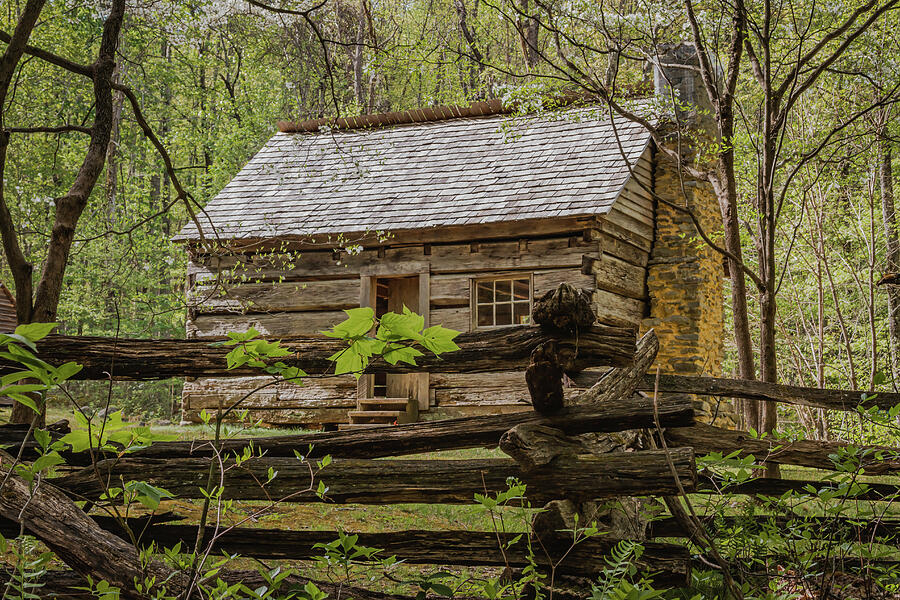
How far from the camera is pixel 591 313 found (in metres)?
2.87

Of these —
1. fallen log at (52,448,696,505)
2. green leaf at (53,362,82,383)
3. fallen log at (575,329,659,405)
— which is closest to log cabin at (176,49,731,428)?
fallen log at (575,329,659,405)

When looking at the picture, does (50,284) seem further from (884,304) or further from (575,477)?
(884,304)

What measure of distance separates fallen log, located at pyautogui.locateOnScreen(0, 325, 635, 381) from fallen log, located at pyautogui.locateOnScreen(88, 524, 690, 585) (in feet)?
2.38

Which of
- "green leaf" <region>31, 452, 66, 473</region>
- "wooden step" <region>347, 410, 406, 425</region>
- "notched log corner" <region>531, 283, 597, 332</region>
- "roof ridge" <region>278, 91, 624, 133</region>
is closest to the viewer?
"green leaf" <region>31, 452, 66, 473</region>

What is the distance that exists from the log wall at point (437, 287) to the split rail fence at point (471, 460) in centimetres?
679

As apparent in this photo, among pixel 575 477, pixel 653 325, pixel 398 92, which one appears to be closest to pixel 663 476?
pixel 575 477

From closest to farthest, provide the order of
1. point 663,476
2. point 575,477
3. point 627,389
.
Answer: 1. point 663,476
2. point 575,477
3. point 627,389

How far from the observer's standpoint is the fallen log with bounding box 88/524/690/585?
10.1ft

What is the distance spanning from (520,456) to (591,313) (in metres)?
0.60

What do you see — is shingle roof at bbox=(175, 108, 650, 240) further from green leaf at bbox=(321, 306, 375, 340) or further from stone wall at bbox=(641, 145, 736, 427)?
green leaf at bbox=(321, 306, 375, 340)

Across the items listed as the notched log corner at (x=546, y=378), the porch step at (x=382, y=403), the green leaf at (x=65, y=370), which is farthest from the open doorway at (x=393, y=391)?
the green leaf at (x=65, y=370)

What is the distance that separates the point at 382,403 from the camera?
35.9ft

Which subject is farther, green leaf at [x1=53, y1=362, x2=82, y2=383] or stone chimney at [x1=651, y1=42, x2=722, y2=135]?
stone chimney at [x1=651, y1=42, x2=722, y2=135]

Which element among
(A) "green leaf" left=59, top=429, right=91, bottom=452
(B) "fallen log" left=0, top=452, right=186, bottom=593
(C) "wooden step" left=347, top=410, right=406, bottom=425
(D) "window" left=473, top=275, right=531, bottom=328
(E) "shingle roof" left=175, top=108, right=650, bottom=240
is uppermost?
(E) "shingle roof" left=175, top=108, right=650, bottom=240
